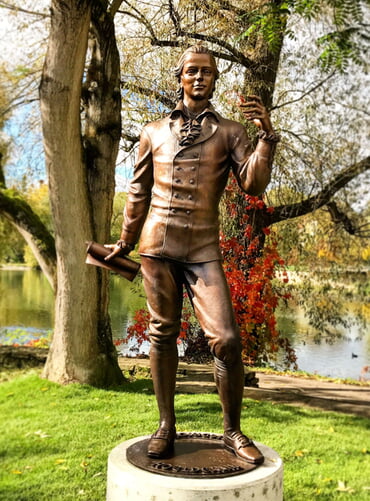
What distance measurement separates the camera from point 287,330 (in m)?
17.4

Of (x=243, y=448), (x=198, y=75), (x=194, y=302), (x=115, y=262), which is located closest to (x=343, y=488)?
(x=243, y=448)

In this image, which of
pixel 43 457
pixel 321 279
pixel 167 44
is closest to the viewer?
pixel 43 457

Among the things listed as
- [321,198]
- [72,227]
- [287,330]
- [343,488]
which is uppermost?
[321,198]

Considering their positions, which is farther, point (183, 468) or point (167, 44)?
point (167, 44)

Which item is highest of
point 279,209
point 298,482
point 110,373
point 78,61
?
point 78,61

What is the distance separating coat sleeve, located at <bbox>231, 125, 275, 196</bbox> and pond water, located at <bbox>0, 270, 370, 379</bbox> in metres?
7.45

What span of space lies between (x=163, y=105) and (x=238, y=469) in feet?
26.0

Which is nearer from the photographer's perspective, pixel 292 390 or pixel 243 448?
pixel 243 448

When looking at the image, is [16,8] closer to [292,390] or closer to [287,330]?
[292,390]

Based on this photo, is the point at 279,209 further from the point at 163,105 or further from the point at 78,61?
the point at 78,61

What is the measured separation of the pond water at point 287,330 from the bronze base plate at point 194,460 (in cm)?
711

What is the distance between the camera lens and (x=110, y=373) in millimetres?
8539

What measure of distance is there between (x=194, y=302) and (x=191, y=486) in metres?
1.07

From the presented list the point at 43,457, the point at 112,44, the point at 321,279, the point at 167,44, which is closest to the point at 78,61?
the point at 112,44
